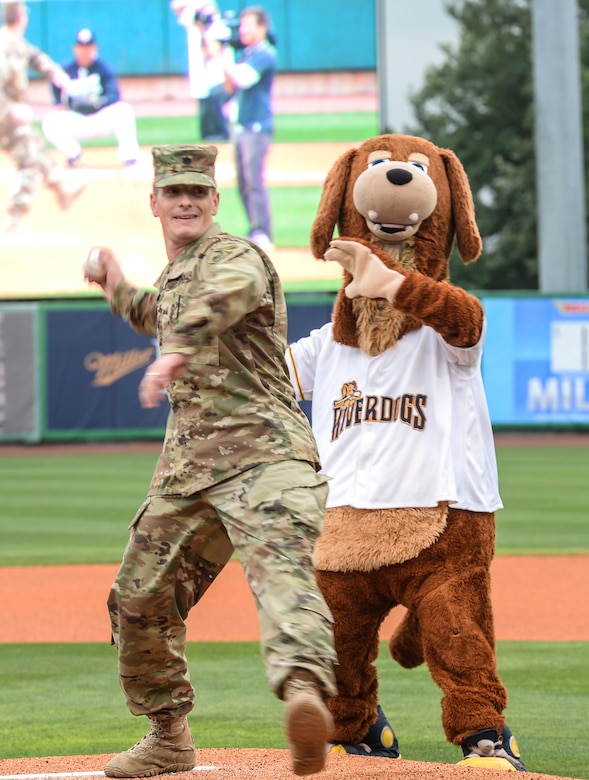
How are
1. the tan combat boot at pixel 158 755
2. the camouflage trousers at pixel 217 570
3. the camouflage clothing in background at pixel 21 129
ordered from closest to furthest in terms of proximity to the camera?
the camouflage trousers at pixel 217 570 < the tan combat boot at pixel 158 755 < the camouflage clothing in background at pixel 21 129

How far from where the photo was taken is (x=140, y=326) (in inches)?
175

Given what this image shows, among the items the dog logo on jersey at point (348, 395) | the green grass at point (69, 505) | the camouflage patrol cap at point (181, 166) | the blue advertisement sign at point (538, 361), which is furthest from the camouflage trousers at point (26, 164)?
the camouflage patrol cap at point (181, 166)

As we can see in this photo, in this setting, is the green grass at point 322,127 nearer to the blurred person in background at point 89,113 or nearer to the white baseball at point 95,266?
the blurred person in background at point 89,113

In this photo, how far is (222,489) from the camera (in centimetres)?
395

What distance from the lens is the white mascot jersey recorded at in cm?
462

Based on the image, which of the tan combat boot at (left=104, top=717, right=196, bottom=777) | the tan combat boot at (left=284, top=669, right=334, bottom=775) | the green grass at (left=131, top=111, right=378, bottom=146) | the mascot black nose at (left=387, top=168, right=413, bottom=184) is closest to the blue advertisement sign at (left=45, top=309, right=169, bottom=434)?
the green grass at (left=131, top=111, right=378, bottom=146)

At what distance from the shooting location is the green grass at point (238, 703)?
211 inches

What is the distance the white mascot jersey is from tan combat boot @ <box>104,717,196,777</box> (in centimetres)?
89

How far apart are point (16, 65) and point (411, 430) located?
22.2 m

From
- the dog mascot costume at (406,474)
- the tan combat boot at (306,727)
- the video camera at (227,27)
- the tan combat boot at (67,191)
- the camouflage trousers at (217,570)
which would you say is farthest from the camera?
the tan combat boot at (67,191)

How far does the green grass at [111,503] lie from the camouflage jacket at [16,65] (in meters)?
7.53

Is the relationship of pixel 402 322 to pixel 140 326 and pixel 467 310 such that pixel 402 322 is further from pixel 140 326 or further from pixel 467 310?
pixel 140 326

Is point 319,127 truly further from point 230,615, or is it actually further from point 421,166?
point 421,166

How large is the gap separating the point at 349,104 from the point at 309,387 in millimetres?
20028
